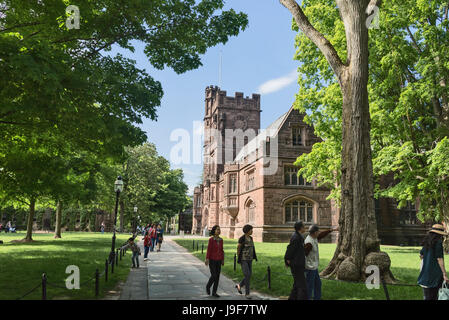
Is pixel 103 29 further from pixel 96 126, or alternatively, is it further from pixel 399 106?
pixel 399 106

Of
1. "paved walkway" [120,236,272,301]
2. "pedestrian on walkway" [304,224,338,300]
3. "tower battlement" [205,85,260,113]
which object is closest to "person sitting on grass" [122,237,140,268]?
"paved walkway" [120,236,272,301]

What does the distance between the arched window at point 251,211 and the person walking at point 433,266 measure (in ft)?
88.1

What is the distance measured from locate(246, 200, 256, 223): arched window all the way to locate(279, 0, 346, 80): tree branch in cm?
2268

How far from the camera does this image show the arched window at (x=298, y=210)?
3048cm

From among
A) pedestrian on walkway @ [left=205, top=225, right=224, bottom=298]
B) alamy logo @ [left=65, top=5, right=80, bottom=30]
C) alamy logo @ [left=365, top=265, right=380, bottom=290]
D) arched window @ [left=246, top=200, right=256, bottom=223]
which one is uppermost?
alamy logo @ [left=65, top=5, right=80, bottom=30]

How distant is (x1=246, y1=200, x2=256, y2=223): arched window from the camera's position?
32.7m

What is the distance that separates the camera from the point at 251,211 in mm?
33969

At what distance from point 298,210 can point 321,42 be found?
836 inches

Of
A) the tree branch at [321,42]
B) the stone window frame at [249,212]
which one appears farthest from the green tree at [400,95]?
the stone window frame at [249,212]

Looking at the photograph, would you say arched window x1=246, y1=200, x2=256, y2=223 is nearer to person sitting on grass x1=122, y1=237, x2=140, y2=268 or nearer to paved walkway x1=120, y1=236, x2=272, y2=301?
person sitting on grass x1=122, y1=237, x2=140, y2=268

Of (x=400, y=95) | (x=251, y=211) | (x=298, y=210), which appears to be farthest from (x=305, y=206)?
(x=400, y=95)

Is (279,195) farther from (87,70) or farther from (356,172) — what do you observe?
(87,70)

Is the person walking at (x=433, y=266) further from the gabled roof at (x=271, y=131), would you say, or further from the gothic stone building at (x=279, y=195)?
the gabled roof at (x=271, y=131)

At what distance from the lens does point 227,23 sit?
35.1ft
